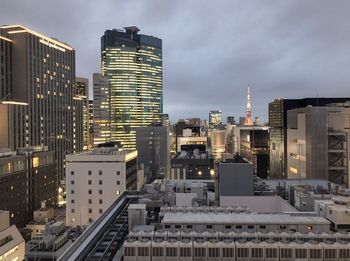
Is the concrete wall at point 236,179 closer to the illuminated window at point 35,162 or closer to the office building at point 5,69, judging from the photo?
the illuminated window at point 35,162

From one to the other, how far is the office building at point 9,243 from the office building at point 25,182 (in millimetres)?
29822

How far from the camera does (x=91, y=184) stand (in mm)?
81562

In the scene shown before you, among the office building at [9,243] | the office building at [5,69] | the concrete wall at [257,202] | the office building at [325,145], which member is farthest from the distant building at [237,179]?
the office building at [5,69]

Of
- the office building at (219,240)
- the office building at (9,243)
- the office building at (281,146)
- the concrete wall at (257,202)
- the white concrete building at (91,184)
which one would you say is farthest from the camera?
the office building at (281,146)

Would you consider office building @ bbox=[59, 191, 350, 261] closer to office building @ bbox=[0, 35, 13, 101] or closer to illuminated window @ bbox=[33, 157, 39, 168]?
illuminated window @ bbox=[33, 157, 39, 168]

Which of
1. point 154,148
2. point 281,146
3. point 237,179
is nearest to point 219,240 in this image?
point 237,179

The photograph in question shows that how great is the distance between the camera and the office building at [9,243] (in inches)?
2035

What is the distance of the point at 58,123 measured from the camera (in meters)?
159

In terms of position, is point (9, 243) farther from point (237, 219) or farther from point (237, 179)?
point (237, 219)

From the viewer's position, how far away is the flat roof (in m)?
29.2

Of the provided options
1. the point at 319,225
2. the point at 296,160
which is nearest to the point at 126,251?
the point at 319,225

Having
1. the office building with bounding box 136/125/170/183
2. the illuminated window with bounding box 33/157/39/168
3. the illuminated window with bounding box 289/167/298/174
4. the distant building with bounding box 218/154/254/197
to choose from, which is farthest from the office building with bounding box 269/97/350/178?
the distant building with bounding box 218/154/254/197

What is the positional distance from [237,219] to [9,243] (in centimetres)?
3936

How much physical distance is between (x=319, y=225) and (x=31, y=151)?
91.3 metres
